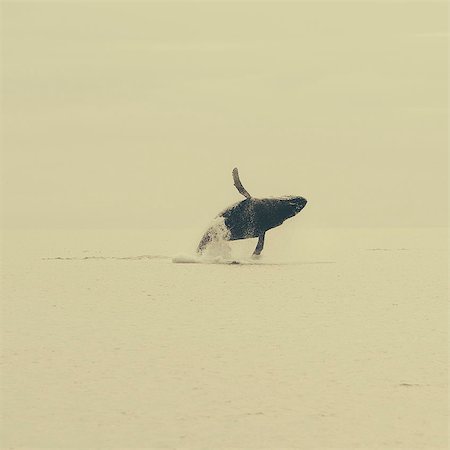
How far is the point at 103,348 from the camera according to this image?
27.4m

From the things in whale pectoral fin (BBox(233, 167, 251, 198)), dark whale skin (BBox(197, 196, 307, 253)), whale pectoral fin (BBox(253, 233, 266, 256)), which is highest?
whale pectoral fin (BBox(233, 167, 251, 198))

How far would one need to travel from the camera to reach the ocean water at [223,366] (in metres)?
18.0

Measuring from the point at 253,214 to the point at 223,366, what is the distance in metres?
25.2

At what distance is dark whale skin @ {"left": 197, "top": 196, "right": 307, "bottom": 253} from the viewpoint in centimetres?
4916

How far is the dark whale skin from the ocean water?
3.28 meters

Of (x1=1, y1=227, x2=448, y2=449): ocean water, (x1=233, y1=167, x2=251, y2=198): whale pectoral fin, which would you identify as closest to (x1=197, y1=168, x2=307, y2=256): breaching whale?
(x1=233, y1=167, x2=251, y2=198): whale pectoral fin

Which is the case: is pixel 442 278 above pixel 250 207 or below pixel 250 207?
below

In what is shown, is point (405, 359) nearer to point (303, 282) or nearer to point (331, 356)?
point (331, 356)

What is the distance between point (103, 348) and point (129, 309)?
10.7 m

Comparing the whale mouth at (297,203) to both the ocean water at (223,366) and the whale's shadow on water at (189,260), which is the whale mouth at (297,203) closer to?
the ocean water at (223,366)

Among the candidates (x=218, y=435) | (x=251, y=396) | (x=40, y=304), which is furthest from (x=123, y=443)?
(x=40, y=304)

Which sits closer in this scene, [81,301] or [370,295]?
[81,301]

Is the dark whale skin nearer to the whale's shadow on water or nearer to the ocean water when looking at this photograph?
the ocean water

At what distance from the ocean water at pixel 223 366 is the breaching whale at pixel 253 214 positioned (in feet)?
10.7
